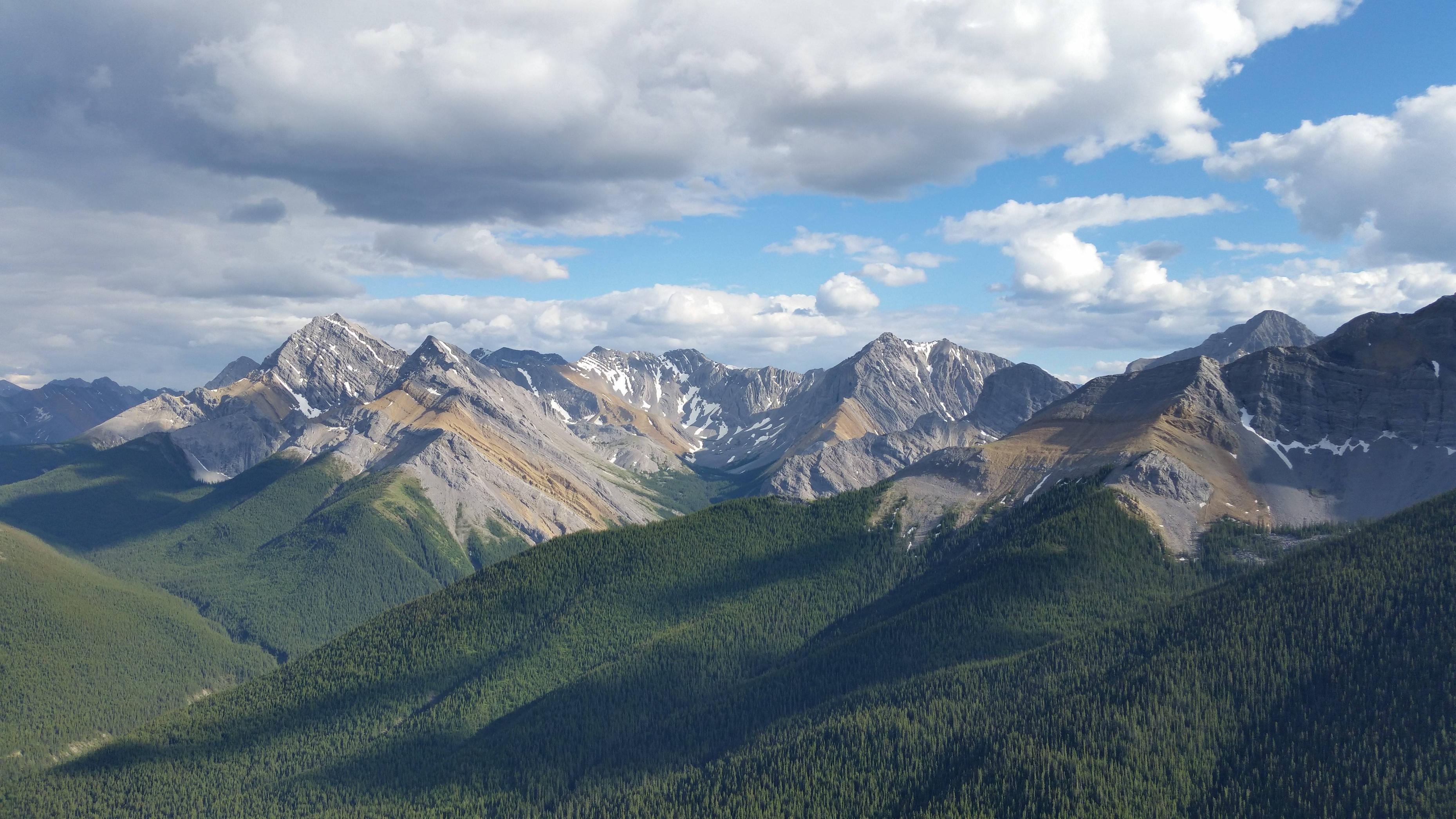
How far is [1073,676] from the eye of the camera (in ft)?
591

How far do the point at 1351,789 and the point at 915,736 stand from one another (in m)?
63.8

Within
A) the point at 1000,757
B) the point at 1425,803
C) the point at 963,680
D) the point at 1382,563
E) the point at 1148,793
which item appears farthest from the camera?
the point at 963,680

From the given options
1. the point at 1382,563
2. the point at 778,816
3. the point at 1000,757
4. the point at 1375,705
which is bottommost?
the point at 778,816

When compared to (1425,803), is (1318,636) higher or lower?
higher

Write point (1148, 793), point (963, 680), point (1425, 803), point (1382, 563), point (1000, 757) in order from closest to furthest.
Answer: point (1425, 803), point (1148, 793), point (1000, 757), point (1382, 563), point (963, 680)

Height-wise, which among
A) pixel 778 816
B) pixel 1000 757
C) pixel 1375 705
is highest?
pixel 1375 705

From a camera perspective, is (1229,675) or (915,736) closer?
(1229,675)

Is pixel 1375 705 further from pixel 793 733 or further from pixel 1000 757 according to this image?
pixel 793 733

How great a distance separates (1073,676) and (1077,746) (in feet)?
84.3

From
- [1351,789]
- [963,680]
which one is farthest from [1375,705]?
[963,680]

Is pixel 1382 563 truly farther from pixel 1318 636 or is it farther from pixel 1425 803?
pixel 1425 803

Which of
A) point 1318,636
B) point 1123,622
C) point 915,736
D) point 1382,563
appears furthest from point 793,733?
point 1382,563

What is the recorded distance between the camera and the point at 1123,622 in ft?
642

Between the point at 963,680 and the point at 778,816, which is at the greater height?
the point at 963,680
